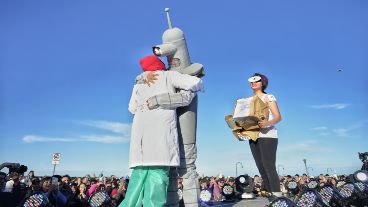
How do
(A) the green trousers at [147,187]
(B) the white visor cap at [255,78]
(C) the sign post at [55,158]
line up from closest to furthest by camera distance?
1. (A) the green trousers at [147,187]
2. (B) the white visor cap at [255,78]
3. (C) the sign post at [55,158]

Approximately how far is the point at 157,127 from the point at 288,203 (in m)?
1.35

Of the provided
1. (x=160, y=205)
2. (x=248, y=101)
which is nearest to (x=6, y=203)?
(x=160, y=205)

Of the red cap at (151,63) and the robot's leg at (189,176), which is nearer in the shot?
the robot's leg at (189,176)

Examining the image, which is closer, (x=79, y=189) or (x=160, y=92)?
(x=160, y=92)

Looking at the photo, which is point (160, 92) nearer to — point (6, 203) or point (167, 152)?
point (167, 152)

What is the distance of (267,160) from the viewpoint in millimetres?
3861

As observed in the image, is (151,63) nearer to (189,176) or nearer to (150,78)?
(150,78)

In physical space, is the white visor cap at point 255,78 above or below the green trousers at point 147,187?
above

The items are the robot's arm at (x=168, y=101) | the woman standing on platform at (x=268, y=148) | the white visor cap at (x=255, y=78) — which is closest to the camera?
the robot's arm at (x=168, y=101)

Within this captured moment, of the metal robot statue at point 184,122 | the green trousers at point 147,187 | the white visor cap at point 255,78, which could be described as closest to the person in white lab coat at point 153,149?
the green trousers at point 147,187

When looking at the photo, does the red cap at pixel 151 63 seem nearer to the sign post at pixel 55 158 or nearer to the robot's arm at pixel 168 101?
the robot's arm at pixel 168 101

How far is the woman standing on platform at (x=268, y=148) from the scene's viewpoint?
382 cm

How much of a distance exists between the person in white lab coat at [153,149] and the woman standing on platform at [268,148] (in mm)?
1061

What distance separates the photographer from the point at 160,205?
3053 mm
